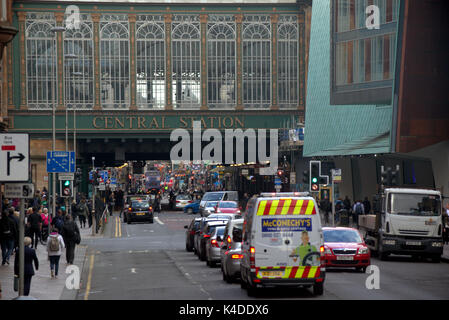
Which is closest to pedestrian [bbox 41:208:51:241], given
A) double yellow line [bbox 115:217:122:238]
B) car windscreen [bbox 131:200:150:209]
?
double yellow line [bbox 115:217:122:238]

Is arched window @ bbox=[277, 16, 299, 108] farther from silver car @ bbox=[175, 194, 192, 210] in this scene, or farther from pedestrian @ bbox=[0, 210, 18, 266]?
pedestrian @ bbox=[0, 210, 18, 266]

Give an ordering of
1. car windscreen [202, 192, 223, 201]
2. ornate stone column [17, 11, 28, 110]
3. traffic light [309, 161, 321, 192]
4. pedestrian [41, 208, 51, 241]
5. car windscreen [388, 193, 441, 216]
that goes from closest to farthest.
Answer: car windscreen [388, 193, 441, 216]
pedestrian [41, 208, 51, 241]
traffic light [309, 161, 321, 192]
car windscreen [202, 192, 223, 201]
ornate stone column [17, 11, 28, 110]

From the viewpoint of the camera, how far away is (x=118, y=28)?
88688mm

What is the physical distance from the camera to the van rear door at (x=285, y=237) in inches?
828

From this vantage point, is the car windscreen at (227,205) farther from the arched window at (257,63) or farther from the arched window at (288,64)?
the arched window at (288,64)

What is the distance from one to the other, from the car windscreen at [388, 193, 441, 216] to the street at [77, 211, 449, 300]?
5.69 feet

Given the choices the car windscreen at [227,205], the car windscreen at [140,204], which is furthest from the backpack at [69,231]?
the car windscreen at [140,204]

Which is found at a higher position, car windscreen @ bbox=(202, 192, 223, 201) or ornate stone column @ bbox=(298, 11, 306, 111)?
ornate stone column @ bbox=(298, 11, 306, 111)

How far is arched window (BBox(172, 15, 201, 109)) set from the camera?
293 feet

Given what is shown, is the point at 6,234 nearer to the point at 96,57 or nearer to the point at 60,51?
the point at 60,51

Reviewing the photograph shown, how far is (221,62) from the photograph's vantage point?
295 feet

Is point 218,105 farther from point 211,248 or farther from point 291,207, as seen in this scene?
point 291,207

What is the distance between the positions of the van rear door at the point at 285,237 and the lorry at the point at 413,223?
41.5 ft

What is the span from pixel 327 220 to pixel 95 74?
35.3 metres
